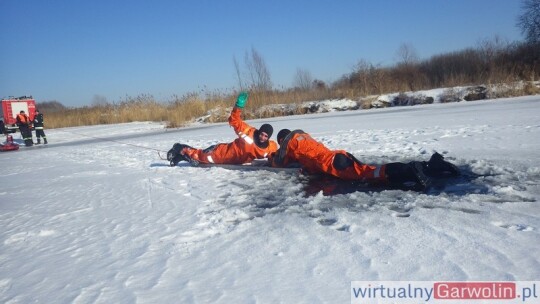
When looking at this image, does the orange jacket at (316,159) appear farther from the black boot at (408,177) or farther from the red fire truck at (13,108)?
the red fire truck at (13,108)

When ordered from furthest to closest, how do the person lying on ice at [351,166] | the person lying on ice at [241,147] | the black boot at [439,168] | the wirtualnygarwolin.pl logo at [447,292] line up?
the person lying on ice at [241,147] < the black boot at [439,168] < the person lying on ice at [351,166] < the wirtualnygarwolin.pl logo at [447,292]

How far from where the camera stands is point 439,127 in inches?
330

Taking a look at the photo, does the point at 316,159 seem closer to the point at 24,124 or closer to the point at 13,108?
the point at 24,124

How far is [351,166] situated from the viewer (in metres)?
4.66

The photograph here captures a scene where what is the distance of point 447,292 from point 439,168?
2.62 m

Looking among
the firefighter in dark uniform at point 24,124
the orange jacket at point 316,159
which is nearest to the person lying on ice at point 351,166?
the orange jacket at point 316,159

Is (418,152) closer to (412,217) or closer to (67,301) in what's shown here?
(412,217)

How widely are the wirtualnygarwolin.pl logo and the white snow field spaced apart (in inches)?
2.3

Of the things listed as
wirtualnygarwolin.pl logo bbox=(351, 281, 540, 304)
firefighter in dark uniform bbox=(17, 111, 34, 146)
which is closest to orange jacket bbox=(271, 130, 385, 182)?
wirtualnygarwolin.pl logo bbox=(351, 281, 540, 304)

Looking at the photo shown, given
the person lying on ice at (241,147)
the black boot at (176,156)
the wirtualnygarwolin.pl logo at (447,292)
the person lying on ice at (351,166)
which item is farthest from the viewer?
the black boot at (176,156)

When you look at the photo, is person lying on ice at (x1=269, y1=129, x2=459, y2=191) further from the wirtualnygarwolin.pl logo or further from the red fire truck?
the red fire truck

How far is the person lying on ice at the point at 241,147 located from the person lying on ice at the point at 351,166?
48 cm

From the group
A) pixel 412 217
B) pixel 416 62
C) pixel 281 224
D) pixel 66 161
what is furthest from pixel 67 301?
pixel 416 62

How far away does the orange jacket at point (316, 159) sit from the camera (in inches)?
179
